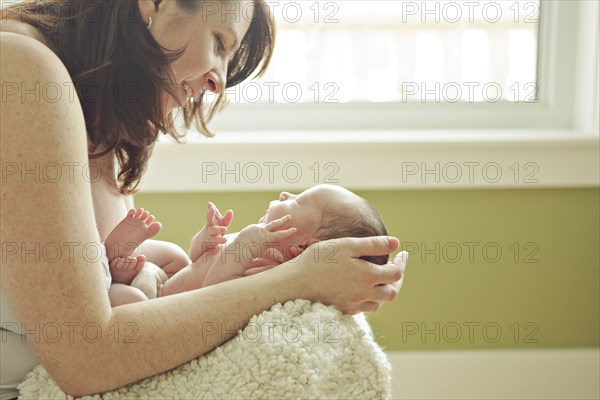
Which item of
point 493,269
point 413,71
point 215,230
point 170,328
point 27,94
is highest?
point 413,71

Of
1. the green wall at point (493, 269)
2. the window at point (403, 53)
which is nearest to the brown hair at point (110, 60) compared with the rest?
the green wall at point (493, 269)

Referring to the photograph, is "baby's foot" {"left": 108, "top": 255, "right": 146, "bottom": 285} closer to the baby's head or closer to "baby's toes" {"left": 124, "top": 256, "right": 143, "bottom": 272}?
"baby's toes" {"left": 124, "top": 256, "right": 143, "bottom": 272}

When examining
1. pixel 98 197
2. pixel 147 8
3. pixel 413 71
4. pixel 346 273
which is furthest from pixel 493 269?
pixel 147 8

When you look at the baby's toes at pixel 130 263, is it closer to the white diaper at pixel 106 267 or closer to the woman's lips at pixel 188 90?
the white diaper at pixel 106 267

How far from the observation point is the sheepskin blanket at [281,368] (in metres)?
1.13

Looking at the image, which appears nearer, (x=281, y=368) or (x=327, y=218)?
(x=281, y=368)

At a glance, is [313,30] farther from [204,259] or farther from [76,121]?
[76,121]

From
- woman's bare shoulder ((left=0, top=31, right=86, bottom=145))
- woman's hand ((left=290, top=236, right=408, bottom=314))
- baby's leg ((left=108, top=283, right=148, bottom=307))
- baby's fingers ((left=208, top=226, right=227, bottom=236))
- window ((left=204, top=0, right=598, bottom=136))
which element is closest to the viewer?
woman's bare shoulder ((left=0, top=31, right=86, bottom=145))

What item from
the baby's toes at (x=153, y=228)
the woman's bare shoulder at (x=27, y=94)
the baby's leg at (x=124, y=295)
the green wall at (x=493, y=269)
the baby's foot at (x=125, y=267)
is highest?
the woman's bare shoulder at (x=27, y=94)

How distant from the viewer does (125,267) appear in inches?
55.8

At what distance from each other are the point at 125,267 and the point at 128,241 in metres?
0.07

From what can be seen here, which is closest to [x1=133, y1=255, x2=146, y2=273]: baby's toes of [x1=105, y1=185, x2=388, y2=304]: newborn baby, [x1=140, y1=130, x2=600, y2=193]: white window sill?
[x1=105, y1=185, x2=388, y2=304]: newborn baby

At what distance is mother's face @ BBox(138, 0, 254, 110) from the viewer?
1.32 m

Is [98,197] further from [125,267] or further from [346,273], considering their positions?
[346,273]
